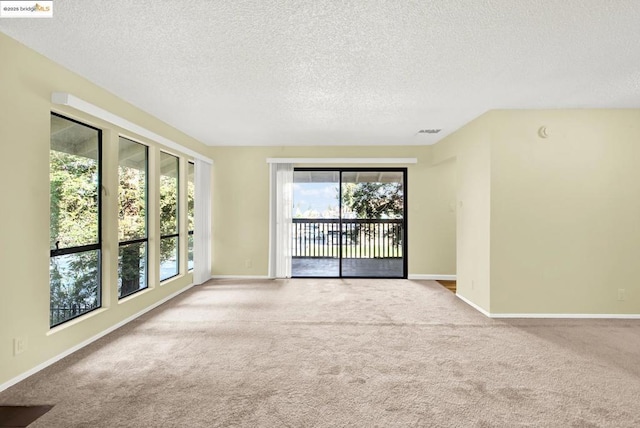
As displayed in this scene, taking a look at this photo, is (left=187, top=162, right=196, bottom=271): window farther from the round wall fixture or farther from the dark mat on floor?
the round wall fixture

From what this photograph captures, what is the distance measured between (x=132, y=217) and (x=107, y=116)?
Answer: 1245 millimetres

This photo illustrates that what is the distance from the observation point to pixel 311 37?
2.19 metres

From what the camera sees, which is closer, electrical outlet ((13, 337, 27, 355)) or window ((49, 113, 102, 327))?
electrical outlet ((13, 337, 27, 355))

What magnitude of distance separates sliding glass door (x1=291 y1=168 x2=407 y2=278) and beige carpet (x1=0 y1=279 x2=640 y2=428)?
242 cm

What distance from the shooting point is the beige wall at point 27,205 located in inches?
86.7

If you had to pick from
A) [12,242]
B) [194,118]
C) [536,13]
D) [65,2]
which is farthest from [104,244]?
[536,13]

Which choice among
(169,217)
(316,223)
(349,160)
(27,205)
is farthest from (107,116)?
(316,223)

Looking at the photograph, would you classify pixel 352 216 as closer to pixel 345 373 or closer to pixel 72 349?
pixel 345 373

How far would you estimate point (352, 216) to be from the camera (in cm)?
612

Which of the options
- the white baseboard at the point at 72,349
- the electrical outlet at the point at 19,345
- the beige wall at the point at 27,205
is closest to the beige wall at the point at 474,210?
the white baseboard at the point at 72,349

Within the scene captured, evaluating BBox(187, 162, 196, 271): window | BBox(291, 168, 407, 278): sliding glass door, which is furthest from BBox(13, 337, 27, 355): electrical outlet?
BBox(291, 168, 407, 278): sliding glass door

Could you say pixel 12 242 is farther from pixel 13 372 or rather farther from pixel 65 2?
pixel 65 2

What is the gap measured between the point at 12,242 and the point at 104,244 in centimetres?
103

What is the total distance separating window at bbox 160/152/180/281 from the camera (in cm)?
449
